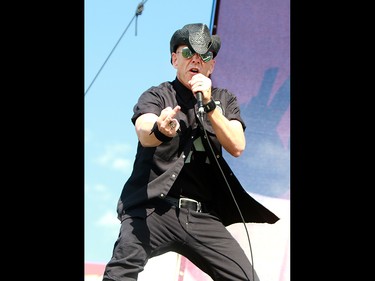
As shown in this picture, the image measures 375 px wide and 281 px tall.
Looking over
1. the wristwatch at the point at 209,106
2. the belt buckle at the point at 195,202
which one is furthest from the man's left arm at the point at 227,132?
the belt buckle at the point at 195,202

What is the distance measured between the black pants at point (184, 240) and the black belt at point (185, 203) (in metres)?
0.02

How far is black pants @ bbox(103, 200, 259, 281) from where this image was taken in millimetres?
2605

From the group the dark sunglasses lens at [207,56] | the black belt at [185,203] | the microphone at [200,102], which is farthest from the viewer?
the dark sunglasses lens at [207,56]

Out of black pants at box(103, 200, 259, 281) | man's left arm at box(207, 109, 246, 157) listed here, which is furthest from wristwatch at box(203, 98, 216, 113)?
black pants at box(103, 200, 259, 281)

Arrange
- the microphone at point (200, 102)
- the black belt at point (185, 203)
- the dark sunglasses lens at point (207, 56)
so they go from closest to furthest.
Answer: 1. the microphone at point (200, 102)
2. the black belt at point (185, 203)
3. the dark sunglasses lens at point (207, 56)

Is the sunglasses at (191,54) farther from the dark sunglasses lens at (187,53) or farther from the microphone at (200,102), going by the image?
the microphone at (200,102)

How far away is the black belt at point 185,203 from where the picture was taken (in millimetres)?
2729

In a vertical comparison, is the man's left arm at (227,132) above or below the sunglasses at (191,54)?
below

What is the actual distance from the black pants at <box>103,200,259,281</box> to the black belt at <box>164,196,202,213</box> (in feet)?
0.07

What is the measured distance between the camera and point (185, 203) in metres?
2.73

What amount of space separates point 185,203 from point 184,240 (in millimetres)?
151

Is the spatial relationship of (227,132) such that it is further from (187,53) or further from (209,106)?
(187,53)
